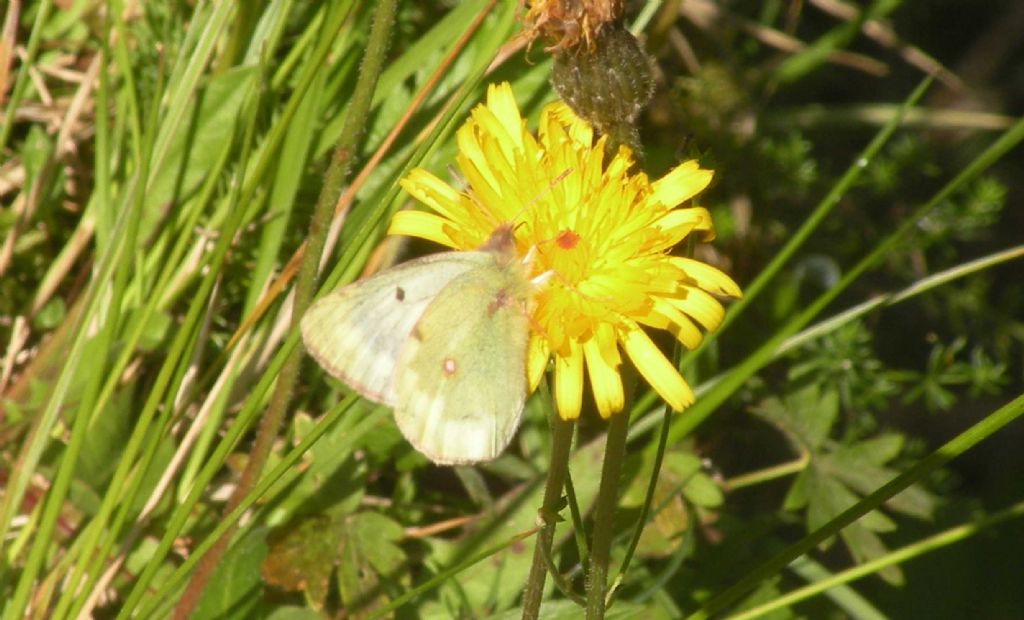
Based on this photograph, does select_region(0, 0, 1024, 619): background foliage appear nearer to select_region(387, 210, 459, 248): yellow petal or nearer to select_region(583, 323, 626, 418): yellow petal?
select_region(387, 210, 459, 248): yellow petal

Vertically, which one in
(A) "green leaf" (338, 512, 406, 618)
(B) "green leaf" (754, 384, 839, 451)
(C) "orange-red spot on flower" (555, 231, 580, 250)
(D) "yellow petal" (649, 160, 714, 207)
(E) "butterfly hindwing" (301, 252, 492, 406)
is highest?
(D) "yellow petal" (649, 160, 714, 207)

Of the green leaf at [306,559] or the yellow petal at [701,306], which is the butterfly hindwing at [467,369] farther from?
the green leaf at [306,559]

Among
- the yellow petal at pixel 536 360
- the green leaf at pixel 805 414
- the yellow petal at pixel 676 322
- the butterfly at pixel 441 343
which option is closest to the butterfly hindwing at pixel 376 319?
the butterfly at pixel 441 343

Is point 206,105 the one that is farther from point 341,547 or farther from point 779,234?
point 779,234

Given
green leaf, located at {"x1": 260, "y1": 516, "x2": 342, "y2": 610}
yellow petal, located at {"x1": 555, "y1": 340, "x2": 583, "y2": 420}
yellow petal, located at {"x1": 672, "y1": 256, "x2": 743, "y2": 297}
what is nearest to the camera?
yellow petal, located at {"x1": 555, "y1": 340, "x2": 583, "y2": 420}

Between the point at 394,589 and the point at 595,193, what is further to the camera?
the point at 394,589

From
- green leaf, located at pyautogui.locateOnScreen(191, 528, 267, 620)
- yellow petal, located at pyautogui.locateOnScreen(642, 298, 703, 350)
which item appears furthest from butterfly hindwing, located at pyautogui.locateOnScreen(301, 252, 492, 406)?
green leaf, located at pyautogui.locateOnScreen(191, 528, 267, 620)

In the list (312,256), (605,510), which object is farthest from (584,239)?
(312,256)

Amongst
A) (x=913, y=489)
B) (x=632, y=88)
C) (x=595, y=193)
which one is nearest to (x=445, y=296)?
(x=595, y=193)
